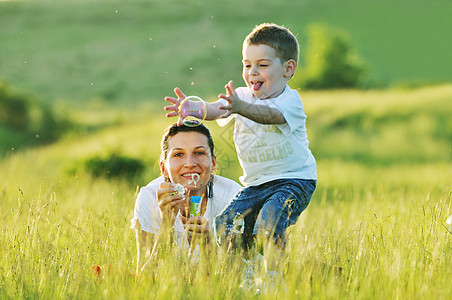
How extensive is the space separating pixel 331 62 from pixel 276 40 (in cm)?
4572

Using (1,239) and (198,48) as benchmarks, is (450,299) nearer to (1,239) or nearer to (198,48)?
(1,239)

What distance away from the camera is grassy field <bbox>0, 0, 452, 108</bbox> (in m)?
48.4

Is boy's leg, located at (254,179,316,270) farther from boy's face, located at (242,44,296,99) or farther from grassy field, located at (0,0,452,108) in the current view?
grassy field, located at (0,0,452,108)

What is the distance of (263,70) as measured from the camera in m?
4.74

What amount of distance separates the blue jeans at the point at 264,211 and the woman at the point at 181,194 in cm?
18

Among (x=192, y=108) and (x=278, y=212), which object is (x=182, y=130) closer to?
(x=192, y=108)

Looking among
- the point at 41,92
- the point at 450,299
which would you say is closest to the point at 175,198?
the point at 450,299

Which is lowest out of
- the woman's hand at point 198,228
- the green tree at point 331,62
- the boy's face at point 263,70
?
the woman's hand at point 198,228

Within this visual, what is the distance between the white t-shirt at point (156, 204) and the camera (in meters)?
5.22

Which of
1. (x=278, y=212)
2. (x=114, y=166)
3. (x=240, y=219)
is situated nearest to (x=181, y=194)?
(x=240, y=219)

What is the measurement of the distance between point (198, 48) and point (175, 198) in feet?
162

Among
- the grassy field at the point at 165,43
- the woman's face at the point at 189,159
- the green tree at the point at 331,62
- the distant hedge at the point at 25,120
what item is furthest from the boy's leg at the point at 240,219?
the green tree at the point at 331,62

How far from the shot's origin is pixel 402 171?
23.7m

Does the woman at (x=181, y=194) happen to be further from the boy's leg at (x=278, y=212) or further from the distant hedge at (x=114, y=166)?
the distant hedge at (x=114, y=166)
